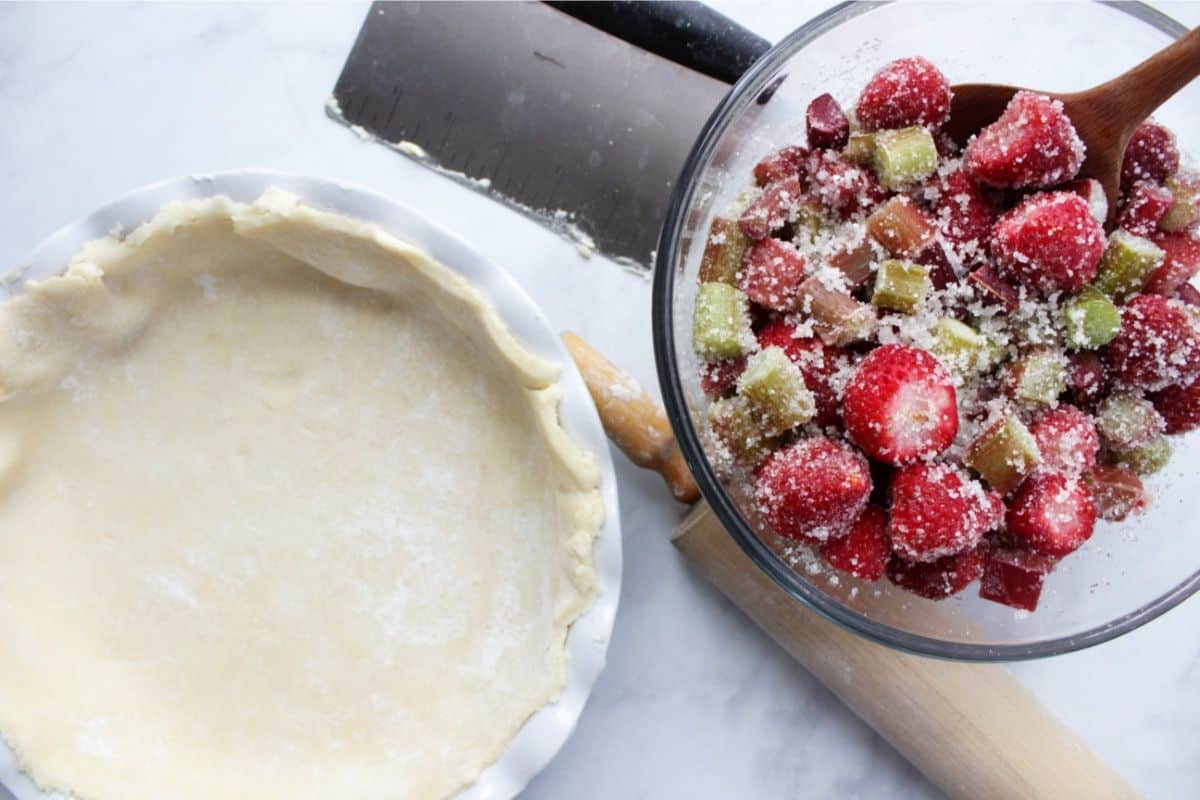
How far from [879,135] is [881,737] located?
762 millimetres

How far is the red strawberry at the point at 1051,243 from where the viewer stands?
87cm

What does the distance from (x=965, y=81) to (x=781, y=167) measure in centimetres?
26

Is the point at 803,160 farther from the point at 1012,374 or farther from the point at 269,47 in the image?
the point at 269,47

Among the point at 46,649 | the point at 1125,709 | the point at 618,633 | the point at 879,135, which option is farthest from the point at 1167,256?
the point at 46,649

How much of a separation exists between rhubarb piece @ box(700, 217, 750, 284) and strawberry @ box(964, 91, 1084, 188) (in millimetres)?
226

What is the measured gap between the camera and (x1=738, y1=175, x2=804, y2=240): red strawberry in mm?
947

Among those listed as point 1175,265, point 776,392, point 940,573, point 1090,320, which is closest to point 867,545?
point 940,573

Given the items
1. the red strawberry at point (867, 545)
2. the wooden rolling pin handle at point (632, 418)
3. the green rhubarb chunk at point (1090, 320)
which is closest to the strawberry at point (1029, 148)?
the green rhubarb chunk at point (1090, 320)

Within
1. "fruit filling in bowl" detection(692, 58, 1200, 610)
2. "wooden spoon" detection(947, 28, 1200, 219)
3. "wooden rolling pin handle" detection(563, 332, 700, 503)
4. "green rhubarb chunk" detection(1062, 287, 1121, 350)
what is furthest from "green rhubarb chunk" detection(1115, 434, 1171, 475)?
"wooden rolling pin handle" detection(563, 332, 700, 503)

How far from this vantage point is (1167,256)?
3.08ft

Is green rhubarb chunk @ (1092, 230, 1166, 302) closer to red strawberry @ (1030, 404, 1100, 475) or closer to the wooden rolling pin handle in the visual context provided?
red strawberry @ (1030, 404, 1100, 475)

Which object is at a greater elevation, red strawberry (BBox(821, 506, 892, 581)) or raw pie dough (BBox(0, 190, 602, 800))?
red strawberry (BBox(821, 506, 892, 581))

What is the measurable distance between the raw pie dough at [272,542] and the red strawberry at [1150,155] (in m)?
0.66

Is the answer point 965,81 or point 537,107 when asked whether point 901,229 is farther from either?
point 537,107
